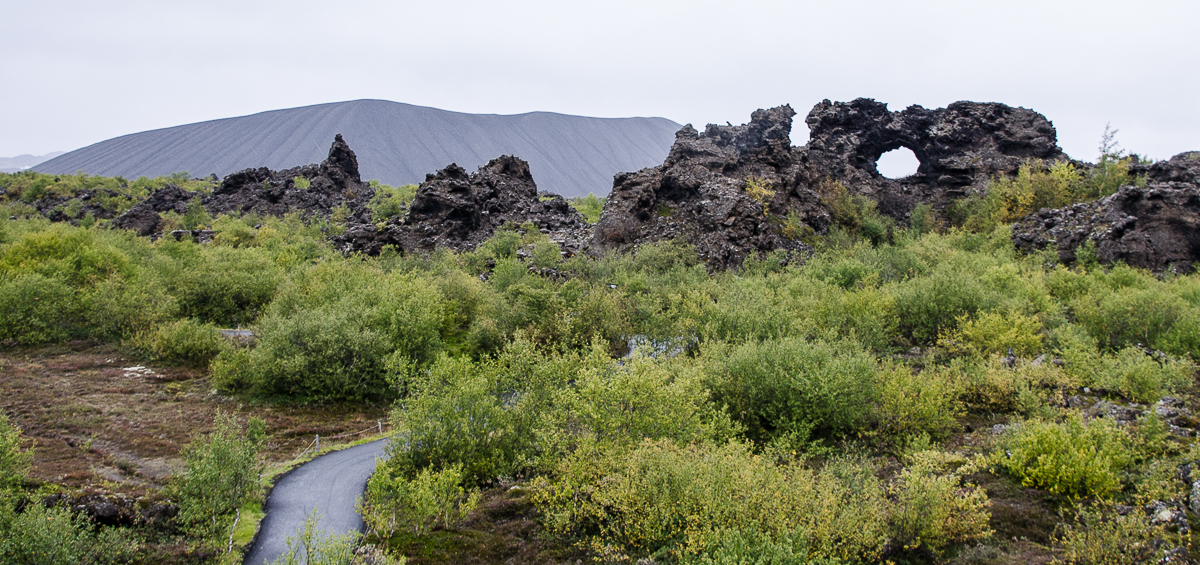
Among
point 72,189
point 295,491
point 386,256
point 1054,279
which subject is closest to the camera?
point 295,491

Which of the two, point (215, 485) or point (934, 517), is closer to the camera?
point (934, 517)

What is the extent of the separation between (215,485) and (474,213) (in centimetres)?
5628

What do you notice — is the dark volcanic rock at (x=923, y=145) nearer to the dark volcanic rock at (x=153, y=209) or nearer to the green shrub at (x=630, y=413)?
the green shrub at (x=630, y=413)

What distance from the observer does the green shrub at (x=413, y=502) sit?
757 inches


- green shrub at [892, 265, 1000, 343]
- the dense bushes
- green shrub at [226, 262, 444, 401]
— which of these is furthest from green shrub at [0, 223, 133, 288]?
green shrub at [892, 265, 1000, 343]

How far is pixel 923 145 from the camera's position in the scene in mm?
79250

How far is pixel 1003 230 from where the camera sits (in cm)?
5669

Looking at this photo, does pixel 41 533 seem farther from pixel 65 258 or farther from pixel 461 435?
pixel 65 258

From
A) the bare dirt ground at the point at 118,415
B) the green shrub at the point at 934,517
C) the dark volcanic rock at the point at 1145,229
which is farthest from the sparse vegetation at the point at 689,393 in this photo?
the dark volcanic rock at the point at 1145,229

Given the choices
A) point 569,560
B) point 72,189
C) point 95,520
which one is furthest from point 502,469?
point 72,189

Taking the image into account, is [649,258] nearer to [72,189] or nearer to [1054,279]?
[1054,279]

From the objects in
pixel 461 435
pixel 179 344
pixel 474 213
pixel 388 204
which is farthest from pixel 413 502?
pixel 388 204

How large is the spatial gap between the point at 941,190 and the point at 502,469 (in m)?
73.7

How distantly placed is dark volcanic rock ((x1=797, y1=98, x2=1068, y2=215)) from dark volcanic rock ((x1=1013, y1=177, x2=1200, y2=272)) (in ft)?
67.8
